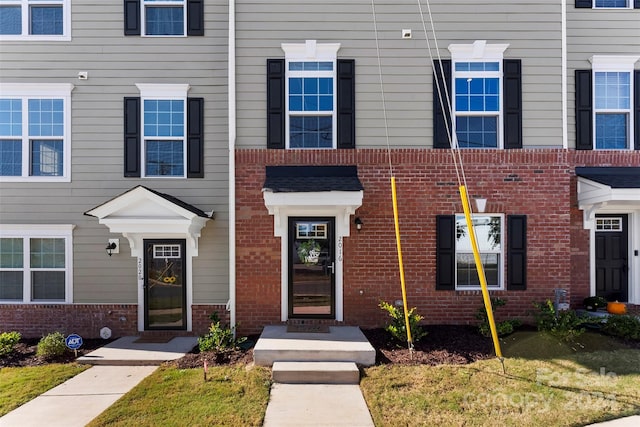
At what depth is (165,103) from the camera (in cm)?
718

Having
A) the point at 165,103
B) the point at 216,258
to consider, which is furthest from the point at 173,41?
the point at 216,258

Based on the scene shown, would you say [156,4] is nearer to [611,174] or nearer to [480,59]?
[480,59]

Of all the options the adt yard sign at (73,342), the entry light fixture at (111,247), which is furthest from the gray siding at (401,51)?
the adt yard sign at (73,342)

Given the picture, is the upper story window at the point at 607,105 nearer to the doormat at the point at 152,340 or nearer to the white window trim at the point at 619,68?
the white window trim at the point at 619,68

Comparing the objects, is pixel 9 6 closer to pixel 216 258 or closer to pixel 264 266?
pixel 216 258

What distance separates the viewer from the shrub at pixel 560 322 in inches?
231

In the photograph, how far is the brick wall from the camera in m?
6.76

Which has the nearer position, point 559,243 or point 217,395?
point 217,395

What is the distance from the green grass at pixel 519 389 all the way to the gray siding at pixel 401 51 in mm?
3861

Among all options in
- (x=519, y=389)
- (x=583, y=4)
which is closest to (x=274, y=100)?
(x=519, y=389)

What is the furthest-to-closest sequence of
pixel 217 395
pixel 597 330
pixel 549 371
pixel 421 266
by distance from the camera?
pixel 421 266
pixel 597 330
pixel 549 371
pixel 217 395

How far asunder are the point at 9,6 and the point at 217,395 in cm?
Result: 864

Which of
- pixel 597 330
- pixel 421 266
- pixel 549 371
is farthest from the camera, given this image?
pixel 421 266

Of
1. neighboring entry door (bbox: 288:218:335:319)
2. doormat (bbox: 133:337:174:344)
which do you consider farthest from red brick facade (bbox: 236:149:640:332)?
doormat (bbox: 133:337:174:344)
